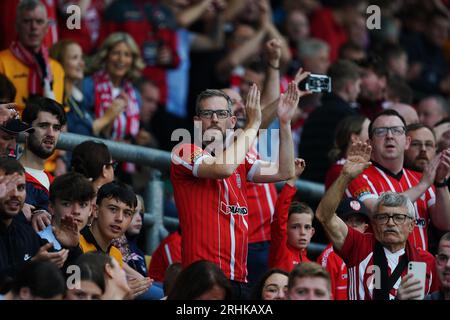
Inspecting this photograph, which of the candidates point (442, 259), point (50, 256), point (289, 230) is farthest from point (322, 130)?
point (50, 256)

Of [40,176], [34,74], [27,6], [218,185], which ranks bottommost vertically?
[218,185]

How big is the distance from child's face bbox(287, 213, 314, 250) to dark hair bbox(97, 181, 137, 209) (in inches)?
56.3

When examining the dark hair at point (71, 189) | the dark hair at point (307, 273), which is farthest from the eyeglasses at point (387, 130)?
the dark hair at point (71, 189)

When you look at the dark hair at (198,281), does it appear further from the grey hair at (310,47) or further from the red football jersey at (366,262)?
the grey hair at (310,47)

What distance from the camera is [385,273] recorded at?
9.41 metres

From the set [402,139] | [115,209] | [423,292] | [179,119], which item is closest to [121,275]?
[115,209]

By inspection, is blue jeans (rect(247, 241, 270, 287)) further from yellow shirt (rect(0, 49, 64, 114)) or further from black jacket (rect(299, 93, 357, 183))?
yellow shirt (rect(0, 49, 64, 114))

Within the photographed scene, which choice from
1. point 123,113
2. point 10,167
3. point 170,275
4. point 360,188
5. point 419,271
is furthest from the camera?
point 123,113

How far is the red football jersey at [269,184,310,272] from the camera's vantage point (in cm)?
1024

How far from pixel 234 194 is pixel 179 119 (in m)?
5.78

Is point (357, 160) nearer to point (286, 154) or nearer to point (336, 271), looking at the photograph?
point (286, 154)

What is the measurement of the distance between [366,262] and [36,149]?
8.37 feet

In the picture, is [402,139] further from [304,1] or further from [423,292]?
[304,1]
